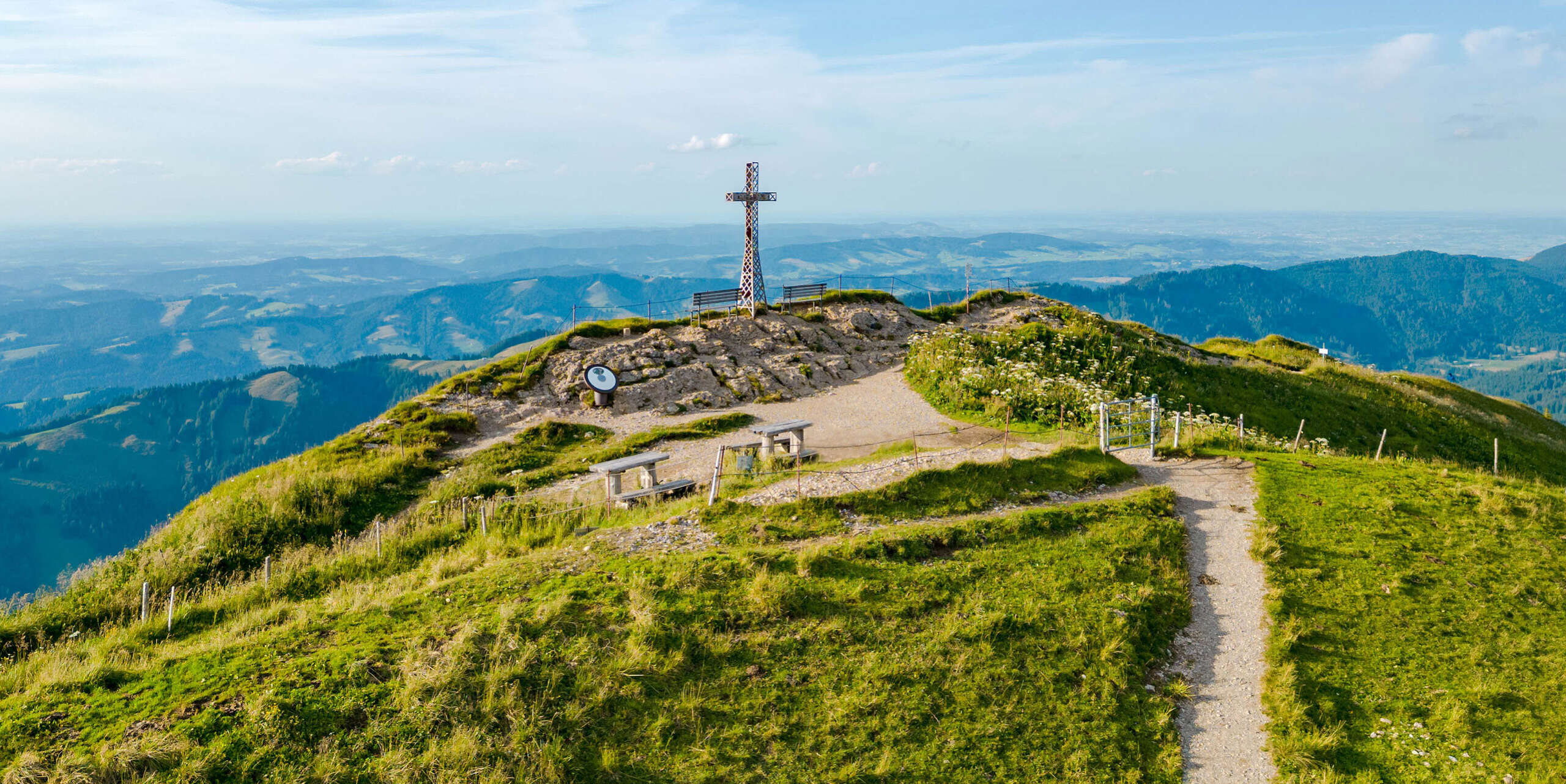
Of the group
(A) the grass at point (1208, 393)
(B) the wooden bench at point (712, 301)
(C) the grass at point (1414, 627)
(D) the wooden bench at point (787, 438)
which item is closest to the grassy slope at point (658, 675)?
(C) the grass at point (1414, 627)

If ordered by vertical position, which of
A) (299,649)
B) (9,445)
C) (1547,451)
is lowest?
(9,445)

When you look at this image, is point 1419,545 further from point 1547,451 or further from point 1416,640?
point 1547,451

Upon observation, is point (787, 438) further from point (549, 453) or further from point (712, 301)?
point (712, 301)

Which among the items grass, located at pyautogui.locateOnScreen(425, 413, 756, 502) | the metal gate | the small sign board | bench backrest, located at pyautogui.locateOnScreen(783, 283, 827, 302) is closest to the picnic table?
grass, located at pyautogui.locateOnScreen(425, 413, 756, 502)

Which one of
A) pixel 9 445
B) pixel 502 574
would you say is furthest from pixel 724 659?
pixel 9 445

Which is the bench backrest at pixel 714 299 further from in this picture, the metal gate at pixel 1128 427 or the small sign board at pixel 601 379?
the metal gate at pixel 1128 427

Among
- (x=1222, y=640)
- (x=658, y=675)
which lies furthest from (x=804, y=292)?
(x=658, y=675)
